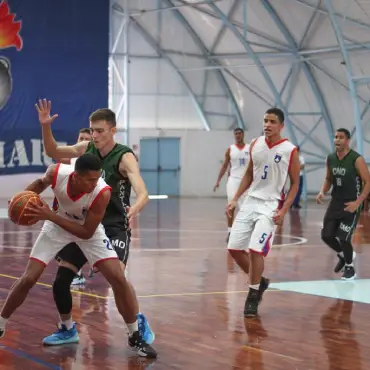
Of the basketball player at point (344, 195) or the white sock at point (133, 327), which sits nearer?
the white sock at point (133, 327)

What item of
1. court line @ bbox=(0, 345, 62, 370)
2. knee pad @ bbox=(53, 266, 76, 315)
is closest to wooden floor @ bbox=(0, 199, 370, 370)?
court line @ bbox=(0, 345, 62, 370)

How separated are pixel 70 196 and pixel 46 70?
2499 centimetres

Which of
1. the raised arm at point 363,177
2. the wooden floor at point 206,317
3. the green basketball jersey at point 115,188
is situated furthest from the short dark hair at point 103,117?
the raised arm at point 363,177

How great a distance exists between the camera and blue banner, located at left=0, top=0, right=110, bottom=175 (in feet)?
100

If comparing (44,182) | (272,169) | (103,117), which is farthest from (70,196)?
(272,169)

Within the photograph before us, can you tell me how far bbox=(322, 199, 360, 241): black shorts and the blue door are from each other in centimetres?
2565

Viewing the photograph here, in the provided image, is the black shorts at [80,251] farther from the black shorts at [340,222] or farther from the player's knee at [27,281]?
the black shorts at [340,222]

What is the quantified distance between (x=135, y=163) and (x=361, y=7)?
2246 cm

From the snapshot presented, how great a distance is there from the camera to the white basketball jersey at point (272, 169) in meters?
9.04

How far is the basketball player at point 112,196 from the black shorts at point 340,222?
510 cm

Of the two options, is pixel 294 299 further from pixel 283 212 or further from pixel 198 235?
pixel 198 235

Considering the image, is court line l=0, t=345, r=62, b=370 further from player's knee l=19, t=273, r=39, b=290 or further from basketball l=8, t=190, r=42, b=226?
basketball l=8, t=190, r=42, b=226

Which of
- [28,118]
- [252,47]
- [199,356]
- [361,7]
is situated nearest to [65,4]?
[28,118]

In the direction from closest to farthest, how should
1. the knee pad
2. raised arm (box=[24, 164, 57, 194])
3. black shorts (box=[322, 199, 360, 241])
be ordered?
1. raised arm (box=[24, 164, 57, 194])
2. the knee pad
3. black shorts (box=[322, 199, 360, 241])
